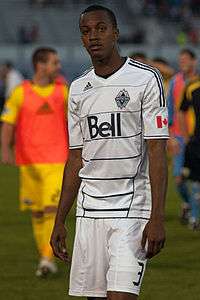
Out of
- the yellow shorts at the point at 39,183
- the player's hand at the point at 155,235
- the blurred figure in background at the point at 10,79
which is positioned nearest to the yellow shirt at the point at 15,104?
the yellow shorts at the point at 39,183

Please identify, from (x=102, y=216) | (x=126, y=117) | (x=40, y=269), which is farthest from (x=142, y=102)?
(x=40, y=269)

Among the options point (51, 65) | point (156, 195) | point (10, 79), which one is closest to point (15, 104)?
point (51, 65)

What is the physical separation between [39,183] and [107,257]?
5.67m

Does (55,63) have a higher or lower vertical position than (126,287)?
higher

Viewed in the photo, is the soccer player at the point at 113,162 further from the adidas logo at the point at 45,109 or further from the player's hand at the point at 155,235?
the adidas logo at the point at 45,109

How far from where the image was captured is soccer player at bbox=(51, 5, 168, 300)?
6738mm

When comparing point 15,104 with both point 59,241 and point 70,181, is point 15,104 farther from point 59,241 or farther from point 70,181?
point 59,241

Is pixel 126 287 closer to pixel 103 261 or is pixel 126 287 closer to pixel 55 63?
pixel 103 261

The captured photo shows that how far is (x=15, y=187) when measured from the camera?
76.1ft

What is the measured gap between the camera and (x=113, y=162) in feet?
22.5

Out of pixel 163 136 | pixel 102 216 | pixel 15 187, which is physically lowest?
pixel 15 187

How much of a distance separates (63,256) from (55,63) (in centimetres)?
570

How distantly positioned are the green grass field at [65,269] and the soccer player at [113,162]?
3861 millimetres

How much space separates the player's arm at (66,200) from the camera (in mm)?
7004
